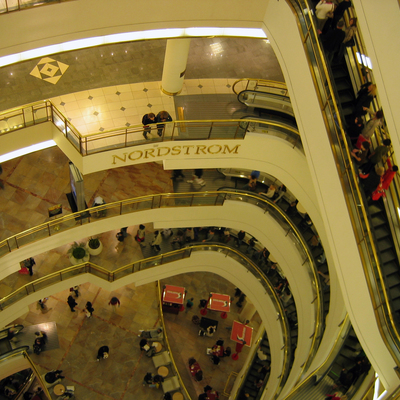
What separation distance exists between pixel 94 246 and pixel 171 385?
19.7 ft

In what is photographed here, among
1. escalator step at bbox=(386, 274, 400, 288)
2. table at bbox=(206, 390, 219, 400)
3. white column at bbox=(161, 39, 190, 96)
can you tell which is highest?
white column at bbox=(161, 39, 190, 96)

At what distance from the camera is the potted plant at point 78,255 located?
14353mm

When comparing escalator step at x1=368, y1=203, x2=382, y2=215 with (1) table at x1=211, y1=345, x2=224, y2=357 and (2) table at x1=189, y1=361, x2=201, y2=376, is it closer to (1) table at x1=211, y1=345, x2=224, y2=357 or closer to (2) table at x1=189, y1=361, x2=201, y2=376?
(1) table at x1=211, y1=345, x2=224, y2=357

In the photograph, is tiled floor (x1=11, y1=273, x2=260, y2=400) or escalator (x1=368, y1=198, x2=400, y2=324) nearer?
escalator (x1=368, y1=198, x2=400, y2=324)

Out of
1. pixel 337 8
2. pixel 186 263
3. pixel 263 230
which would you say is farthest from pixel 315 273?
pixel 337 8

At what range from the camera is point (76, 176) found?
12.8 metres

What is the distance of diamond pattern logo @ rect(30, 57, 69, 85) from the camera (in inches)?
516

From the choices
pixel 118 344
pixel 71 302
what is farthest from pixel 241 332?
pixel 71 302

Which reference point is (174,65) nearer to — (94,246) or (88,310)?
(94,246)

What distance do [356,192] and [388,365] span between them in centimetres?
327

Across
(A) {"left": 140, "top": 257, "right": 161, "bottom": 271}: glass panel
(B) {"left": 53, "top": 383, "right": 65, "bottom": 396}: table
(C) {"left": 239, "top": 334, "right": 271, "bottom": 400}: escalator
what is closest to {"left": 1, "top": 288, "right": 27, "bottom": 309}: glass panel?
(B) {"left": 53, "top": 383, "right": 65, "bottom": 396}: table

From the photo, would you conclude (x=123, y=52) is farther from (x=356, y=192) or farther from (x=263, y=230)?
(x=356, y=192)

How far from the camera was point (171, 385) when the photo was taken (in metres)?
16.2

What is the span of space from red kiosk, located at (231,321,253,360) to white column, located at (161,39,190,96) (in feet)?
32.3
